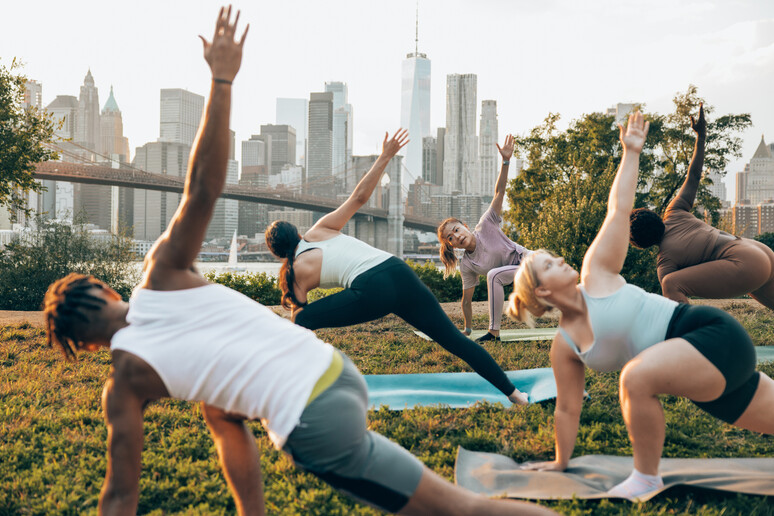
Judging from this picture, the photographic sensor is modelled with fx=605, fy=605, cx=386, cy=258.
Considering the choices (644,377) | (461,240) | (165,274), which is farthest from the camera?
(461,240)

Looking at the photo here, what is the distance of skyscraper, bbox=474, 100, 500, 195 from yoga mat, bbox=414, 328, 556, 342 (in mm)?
129661

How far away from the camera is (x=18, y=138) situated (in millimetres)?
9484

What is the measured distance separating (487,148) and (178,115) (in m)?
71.0

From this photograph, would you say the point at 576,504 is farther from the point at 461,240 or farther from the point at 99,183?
the point at 99,183

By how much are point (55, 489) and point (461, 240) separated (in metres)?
3.90

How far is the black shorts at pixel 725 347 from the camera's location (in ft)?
6.99

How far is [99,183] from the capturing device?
25.6 meters

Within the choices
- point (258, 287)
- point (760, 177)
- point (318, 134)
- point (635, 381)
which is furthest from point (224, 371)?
point (760, 177)

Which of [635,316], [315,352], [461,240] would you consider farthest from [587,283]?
[461,240]

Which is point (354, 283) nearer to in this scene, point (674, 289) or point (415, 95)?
point (674, 289)

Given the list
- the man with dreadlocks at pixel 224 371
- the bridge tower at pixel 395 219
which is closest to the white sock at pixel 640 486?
the man with dreadlocks at pixel 224 371

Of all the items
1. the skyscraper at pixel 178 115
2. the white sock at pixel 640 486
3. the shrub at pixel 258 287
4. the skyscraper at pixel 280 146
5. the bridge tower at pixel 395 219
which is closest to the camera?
the white sock at pixel 640 486

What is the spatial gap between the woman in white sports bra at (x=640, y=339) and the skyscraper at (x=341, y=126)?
94.3m

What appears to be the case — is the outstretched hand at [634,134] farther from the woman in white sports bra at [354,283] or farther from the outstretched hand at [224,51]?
the outstretched hand at [224,51]
